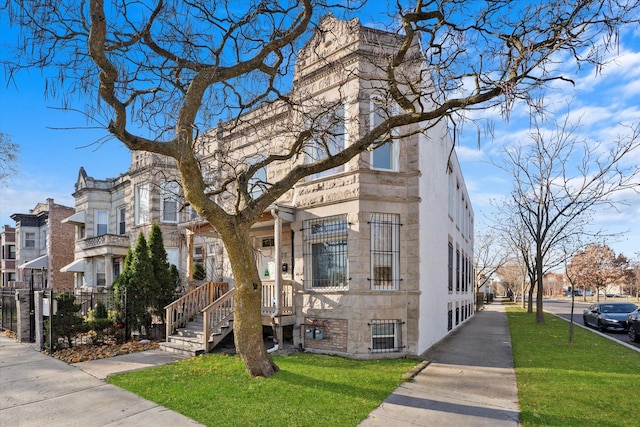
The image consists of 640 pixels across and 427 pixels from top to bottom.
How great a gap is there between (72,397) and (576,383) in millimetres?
9131

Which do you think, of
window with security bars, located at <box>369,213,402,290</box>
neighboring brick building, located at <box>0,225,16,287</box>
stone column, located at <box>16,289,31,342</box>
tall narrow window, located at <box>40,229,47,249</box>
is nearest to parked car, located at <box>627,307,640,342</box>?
window with security bars, located at <box>369,213,402,290</box>

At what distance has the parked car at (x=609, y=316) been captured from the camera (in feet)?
58.3

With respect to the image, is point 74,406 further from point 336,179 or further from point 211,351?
point 336,179

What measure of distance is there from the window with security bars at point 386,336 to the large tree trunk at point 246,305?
11.7ft

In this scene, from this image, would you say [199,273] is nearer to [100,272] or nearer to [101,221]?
[100,272]

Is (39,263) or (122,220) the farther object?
(39,263)

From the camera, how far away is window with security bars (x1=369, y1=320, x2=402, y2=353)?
10.3 meters

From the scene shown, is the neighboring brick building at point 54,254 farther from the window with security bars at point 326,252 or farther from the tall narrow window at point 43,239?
the window with security bars at point 326,252

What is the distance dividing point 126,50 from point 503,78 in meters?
7.02

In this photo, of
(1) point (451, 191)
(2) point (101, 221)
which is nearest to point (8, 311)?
(2) point (101, 221)

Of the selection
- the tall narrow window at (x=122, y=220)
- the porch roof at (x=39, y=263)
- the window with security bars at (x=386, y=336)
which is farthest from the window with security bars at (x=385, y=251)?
the porch roof at (x=39, y=263)

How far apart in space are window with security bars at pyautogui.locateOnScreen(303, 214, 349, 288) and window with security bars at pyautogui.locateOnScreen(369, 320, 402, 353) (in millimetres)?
1355

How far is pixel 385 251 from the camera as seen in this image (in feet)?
35.1

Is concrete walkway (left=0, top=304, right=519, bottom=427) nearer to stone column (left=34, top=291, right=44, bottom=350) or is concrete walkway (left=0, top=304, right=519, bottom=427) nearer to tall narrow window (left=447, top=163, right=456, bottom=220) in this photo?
stone column (left=34, top=291, right=44, bottom=350)
